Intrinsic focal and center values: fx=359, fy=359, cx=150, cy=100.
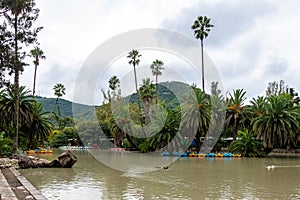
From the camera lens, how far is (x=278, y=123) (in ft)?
81.4

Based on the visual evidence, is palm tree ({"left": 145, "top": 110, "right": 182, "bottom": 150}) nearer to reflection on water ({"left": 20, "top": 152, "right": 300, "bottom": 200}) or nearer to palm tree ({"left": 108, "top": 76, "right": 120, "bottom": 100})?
reflection on water ({"left": 20, "top": 152, "right": 300, "bottom": 200})

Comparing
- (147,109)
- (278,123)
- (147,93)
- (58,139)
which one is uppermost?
(147,93)

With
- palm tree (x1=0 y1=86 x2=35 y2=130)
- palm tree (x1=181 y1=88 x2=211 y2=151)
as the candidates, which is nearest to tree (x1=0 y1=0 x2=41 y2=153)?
palm tree (x1=0 y1=86 x2=35 y2=130)

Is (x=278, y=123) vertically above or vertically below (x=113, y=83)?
below

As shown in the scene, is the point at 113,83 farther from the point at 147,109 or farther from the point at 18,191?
the point at 18,191

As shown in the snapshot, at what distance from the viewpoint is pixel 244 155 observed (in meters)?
26.1

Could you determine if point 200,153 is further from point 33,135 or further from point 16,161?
point 16,161

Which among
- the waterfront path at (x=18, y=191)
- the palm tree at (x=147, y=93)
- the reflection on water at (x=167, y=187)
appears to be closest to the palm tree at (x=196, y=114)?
the palm tree at (x=147, y=93)

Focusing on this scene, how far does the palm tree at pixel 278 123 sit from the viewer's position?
24484mm

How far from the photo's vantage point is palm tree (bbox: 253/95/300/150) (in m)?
24.5

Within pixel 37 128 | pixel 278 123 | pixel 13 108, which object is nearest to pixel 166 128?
pixel 278 123

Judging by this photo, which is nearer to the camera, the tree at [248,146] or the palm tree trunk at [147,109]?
the tree at [248,146]

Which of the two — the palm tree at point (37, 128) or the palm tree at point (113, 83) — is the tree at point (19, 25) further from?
the palm tree at point (113, 83)

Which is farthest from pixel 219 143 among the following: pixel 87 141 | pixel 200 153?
pixel 87 141
